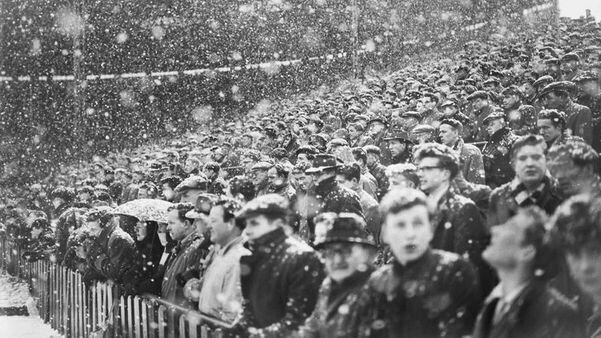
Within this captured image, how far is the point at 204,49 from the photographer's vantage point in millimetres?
29547

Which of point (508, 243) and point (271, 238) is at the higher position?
point (271, 238)

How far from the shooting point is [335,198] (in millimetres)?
5902

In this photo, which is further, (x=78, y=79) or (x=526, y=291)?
(x=78, y=79)

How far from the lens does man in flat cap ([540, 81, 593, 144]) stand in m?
7.23

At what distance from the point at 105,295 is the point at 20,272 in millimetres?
5600

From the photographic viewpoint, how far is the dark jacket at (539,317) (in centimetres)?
279

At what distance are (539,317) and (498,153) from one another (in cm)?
473

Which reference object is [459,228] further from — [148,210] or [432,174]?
[148,210]

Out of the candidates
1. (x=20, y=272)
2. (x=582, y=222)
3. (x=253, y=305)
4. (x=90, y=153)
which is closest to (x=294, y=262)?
(x=253, y=305)

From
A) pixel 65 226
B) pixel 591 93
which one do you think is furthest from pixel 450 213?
pixel 65 226

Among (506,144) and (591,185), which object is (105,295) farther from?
(591,185)

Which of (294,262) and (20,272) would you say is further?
(20,272)

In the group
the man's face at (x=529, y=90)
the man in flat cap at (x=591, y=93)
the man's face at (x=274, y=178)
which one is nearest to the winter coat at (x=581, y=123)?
the man in flat cap at (x=591, y=93)

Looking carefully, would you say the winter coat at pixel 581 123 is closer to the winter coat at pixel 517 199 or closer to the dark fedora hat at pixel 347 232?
the winter coat at pixel 517 199
